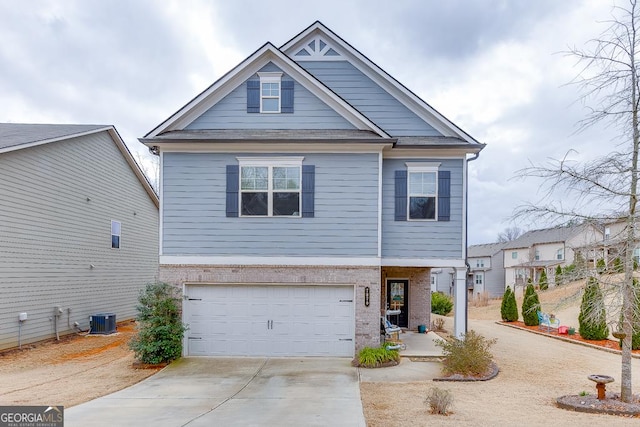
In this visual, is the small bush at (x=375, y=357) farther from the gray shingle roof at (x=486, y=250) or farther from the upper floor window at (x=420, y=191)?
the gray shingle roof at (x=486, y=250)

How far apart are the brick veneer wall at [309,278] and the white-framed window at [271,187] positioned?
1550 mm

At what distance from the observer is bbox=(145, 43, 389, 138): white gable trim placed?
1284cm

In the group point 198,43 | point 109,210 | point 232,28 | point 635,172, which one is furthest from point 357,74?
point 109,210

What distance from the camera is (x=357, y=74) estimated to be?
571 inches

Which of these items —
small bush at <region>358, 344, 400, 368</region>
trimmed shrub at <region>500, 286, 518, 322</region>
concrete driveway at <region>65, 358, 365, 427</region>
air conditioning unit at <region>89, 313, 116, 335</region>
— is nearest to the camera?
concrete driveway at <region>65, 358, 365, 427</region>

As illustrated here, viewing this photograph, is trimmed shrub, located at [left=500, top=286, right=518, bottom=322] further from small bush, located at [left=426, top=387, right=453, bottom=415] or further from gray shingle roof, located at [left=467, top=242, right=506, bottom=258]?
gray shingle roof, located at [left=467, top=242, right=506, bottom=258]

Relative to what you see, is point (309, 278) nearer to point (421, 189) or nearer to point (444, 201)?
point (421, 189)

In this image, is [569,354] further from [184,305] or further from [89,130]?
[89,130]

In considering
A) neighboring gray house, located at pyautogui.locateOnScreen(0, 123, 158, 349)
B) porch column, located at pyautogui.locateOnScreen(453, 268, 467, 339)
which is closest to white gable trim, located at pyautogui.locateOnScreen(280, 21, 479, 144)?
porch column, located at pyautogui.locateOnScreen(453, 268, 467, 339)

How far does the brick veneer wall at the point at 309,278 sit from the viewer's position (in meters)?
12.5

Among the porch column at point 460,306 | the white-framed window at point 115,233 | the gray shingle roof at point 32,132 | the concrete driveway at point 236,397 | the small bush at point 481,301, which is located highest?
the gray shingle roof at point 32,132

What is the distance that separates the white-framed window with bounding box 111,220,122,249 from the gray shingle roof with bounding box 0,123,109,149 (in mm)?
4224

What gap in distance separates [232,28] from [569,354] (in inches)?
604

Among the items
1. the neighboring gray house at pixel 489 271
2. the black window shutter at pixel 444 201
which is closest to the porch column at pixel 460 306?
the black window shutter at pixel 444 201
